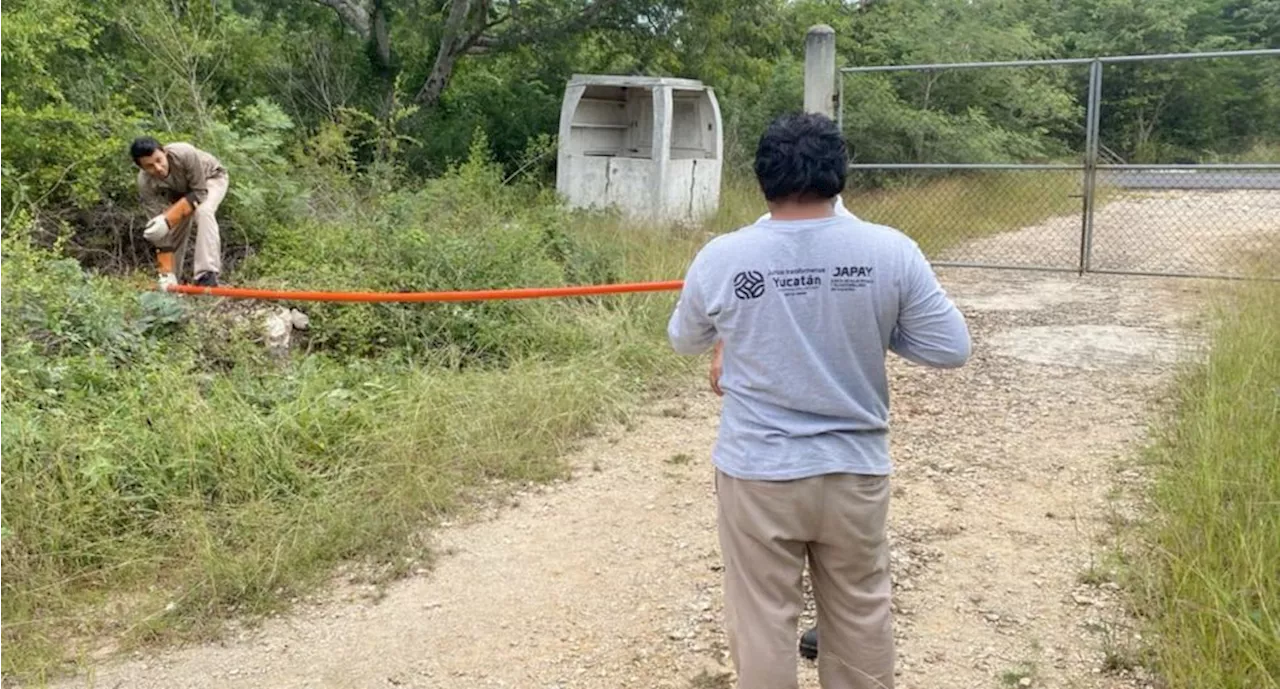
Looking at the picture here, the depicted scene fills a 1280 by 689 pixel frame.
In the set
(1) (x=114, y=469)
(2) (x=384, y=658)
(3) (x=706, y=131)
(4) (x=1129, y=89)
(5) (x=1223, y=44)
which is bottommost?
(2) (x=384, y=658)

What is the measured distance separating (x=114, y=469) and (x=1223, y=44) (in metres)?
28.2

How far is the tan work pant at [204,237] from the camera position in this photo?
7.03 m

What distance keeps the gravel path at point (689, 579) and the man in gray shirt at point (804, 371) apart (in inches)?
34.1

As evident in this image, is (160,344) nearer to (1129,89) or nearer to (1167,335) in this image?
(1167,335)

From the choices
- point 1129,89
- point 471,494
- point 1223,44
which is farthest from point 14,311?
point 1223,44

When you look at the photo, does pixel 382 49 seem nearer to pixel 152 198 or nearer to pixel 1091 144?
pixel 152 198

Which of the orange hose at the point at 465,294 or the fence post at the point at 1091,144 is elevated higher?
the fence post at the point at 1091,144

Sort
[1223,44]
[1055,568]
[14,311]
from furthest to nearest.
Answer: [1223,44] < [14,311] < [1055,568]

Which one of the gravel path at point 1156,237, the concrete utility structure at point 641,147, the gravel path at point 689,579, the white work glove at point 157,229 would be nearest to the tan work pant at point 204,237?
the white work glove at point 157,229

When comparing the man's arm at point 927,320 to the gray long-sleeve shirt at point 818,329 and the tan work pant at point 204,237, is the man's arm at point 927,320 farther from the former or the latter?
the tan work pant at point 204,237

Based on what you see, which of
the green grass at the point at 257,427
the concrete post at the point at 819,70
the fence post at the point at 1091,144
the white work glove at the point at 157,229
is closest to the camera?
the green grass at the point at 257,427

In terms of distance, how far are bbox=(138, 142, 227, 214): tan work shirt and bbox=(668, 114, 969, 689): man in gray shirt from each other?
215 inches

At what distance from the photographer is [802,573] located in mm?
2555

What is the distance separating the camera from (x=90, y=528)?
13.5 ft
